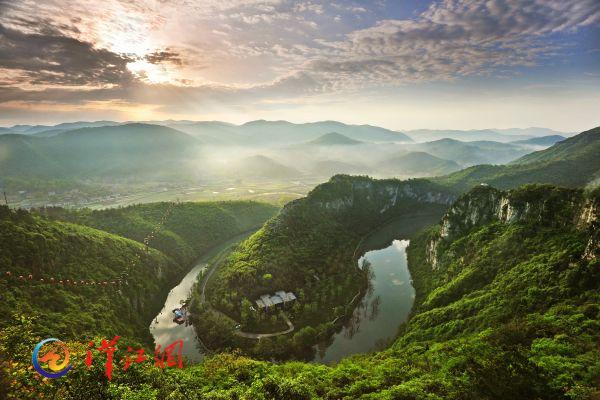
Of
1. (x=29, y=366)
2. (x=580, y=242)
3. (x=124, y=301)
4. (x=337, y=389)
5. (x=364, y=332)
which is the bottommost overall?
(x=364, y=332)

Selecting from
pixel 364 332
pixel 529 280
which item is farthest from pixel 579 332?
pixel 364 332

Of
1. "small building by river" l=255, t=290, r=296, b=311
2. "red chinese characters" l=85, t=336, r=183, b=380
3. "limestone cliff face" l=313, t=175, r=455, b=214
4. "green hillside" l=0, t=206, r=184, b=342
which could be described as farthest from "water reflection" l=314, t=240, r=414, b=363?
"green hillside" l=0, t=206, r=184, b=342

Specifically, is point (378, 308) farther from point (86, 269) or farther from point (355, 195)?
point (355, 195)

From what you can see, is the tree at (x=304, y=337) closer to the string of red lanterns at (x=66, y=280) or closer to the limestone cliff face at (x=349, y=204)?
the limestone cliff face at (x=349, y=204)

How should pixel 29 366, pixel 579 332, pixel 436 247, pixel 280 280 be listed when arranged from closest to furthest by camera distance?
1. pixel 29 366
2. pixel 579 332
3. pixel 280 280
4. pixel 436 247

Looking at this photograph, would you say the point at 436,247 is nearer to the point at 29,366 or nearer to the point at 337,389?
the point at 337,389

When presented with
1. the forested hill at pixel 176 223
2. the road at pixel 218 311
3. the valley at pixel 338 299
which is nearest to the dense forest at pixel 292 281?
the valley at pixel 338 299

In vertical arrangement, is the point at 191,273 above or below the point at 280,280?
below
